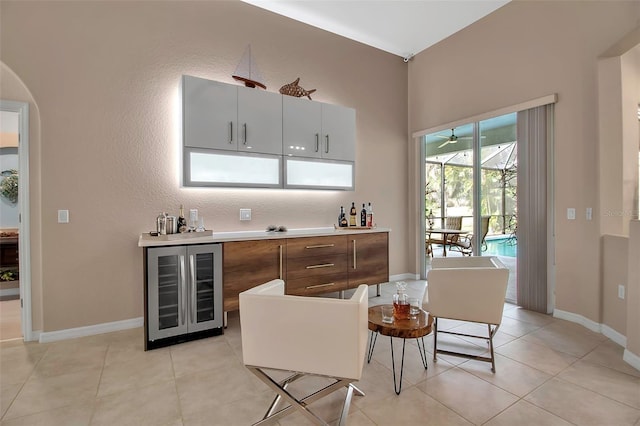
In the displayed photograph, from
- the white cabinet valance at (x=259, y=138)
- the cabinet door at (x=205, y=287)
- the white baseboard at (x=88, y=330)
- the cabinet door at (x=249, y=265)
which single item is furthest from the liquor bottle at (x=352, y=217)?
the white baseboard at (x=88, y=330)

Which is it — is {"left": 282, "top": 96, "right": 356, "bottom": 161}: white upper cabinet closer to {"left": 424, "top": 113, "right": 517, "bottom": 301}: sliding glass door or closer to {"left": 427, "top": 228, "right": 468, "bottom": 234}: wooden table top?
{"left": 424, "top": 113, "right": 517, "bottom": 301}: sliding glass door

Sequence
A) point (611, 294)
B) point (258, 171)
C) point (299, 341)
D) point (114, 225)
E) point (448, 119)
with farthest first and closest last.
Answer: point (448, 119) → point (258, 171) → point (114, 225) → point (611, 294) → point (299, 341)

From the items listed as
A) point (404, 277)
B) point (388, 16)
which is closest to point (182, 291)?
point (404, 277)

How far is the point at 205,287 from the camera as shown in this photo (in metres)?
2.90

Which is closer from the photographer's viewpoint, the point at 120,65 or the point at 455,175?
the point at 120,65

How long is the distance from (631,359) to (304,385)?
2438 mm

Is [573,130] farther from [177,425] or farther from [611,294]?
[177,425]

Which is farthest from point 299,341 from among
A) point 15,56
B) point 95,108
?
point 15,56

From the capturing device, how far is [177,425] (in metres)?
1.72

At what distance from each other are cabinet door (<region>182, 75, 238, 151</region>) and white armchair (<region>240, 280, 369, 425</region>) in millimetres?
2126

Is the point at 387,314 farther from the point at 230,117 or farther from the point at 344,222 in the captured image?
the point at 230,117

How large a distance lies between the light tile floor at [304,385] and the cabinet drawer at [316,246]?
1.06 m

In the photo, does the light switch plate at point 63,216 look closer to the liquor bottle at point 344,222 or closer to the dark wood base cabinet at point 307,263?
the dark wood base cabinet at point 307,263

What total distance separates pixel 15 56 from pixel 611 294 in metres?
5.73
